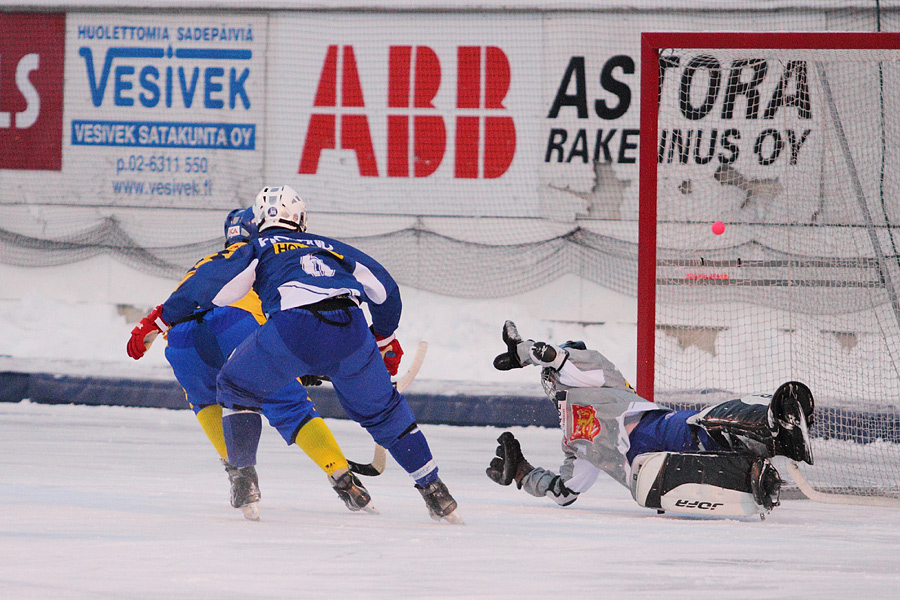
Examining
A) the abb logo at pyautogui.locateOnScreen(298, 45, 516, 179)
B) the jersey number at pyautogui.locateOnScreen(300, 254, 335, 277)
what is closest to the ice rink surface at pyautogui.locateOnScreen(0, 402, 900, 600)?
the jersey number at pyautogui.locateOnScreen(300, 254, 335, 277)

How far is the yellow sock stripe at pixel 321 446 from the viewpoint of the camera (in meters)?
3.43

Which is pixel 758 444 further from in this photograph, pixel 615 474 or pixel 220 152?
pixel 220 152

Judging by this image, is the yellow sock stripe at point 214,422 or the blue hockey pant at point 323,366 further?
the yellow sock stripe at point 214,422

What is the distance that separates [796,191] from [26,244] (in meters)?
6.54

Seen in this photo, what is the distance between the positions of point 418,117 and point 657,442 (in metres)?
6.15

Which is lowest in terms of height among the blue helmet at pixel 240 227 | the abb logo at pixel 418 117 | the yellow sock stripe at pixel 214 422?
the yellow sock stripe at pixel 214 422

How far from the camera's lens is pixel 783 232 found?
8086mm

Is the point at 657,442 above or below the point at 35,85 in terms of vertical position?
below

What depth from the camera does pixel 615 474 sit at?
357 cm

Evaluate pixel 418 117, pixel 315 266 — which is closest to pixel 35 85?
pixel 418 117

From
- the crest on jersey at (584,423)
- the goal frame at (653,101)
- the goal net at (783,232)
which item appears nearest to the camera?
the crest on jersey at (584,423)

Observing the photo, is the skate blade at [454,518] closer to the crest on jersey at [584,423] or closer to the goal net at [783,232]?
the crest on jersey at [584,423]

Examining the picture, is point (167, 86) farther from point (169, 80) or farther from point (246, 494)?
point (246, 494)

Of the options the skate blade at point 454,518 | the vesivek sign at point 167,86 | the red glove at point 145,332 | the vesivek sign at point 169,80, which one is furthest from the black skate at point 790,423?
the vesivek sign at point 169,80
